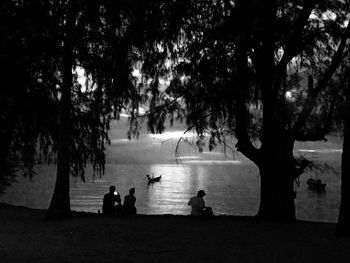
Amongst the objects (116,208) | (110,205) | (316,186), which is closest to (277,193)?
(116,208)

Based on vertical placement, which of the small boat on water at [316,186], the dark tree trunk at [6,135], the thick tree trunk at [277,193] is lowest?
the small boat on water at [316,186]

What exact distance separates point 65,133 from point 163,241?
5286 mm

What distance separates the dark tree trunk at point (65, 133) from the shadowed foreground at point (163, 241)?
514 millimetres

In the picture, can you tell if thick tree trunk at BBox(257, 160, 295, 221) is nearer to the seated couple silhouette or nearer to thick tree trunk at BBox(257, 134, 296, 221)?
thick tree trunk at BBox(257, 134, 296, 221)

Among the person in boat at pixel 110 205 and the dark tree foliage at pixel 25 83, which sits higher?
the dark tree foliage at pixel 25 83

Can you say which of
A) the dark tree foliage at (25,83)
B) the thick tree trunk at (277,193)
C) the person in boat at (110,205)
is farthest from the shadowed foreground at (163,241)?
the dark tree foliage at (25,83)

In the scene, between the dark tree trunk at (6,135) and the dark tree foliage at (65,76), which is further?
the dark tree trunk at (6,135)

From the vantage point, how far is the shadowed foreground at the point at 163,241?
348 inches

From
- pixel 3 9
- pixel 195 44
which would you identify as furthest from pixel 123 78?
pixel 3 9

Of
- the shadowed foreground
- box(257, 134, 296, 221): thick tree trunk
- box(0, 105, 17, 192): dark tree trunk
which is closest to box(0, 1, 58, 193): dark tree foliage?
box(0, 105, 17, 192): dark tree trunk

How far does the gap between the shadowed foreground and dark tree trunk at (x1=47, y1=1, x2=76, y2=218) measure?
514 mm

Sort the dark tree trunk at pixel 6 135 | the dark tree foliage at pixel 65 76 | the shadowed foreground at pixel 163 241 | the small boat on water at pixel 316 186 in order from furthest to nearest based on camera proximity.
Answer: the small boat on water at pixel 316 186
the dark tree trunk at pixel 6 135
the dark tree foliage at pixel 65 76
the shadowed foreground at pixel 163 241

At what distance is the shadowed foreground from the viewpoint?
8828 millimetres

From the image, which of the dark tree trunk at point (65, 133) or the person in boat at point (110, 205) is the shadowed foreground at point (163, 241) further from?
the person in boat at point (110, 205)
